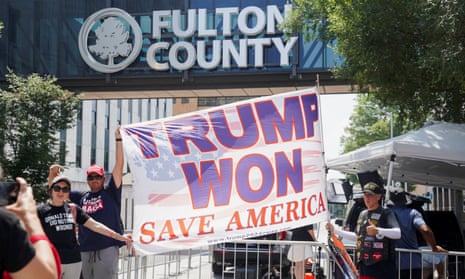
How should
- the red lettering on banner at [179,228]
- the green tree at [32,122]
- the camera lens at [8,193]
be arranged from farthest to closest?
1. the green tree at [32,122]
2. the red lettering on banner at [179,228]
3. the camera lens at [8,193]

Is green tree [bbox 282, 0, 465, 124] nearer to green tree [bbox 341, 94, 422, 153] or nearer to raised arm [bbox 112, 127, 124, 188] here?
raised arm [bbox 112, 127, 124, 188]

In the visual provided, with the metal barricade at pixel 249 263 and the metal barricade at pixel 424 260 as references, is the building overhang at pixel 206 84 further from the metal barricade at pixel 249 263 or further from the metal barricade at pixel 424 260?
the metal barricade at pixel 424 260

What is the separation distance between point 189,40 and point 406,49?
12212mm

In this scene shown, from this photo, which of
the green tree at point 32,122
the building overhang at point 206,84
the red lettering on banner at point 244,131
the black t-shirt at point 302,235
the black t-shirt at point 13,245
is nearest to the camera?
the black t-shirt at point 13,245

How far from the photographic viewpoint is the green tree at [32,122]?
20078mm

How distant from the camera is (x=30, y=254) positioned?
2314mm

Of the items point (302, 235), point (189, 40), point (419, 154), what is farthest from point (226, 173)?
point (189, 40)

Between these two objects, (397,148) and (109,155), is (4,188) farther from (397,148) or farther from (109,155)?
(109,155)

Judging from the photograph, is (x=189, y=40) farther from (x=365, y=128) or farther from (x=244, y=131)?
(x=365, y=128)

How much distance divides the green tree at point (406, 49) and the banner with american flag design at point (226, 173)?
136 inches

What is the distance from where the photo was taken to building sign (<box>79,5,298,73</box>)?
2072 centimetres

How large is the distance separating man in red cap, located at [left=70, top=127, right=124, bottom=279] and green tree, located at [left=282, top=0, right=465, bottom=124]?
4711 millimetres

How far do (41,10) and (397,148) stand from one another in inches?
688

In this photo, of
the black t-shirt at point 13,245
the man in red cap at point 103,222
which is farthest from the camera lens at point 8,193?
the man in red cap at point 103,222
